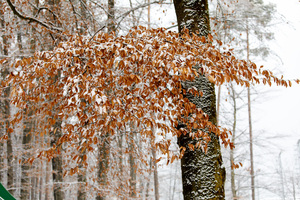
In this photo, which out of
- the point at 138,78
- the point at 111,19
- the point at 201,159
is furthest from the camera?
the point at 111,19

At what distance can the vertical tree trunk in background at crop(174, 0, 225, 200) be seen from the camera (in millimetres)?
3518

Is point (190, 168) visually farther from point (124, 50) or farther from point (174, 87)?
point (124, 50)

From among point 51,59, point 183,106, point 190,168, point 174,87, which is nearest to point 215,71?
point 174,87

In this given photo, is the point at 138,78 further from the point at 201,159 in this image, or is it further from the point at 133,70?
the point at 201,159

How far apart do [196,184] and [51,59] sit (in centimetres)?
250

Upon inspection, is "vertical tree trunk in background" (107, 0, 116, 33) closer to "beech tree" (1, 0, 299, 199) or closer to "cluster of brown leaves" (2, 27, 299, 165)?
"beech tree" (1, 0, 299, 199)

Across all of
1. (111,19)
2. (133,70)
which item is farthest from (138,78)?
(111,19)

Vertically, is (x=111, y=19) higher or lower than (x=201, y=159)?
higher

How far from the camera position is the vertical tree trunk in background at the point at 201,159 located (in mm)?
3518

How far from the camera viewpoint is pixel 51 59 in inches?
116

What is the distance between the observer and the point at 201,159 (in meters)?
3.62

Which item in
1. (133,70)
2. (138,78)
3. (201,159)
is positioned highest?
(133,70)

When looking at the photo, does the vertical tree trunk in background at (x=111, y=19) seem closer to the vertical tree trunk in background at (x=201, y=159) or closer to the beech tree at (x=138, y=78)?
the vertical tree trunk in background at (x=201, y=159)

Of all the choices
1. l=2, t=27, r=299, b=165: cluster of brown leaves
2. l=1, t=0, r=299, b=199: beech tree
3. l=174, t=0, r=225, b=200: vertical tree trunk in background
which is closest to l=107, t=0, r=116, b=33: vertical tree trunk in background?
l=174, t=0, r=225, b=200: vertical tree trunk in background
